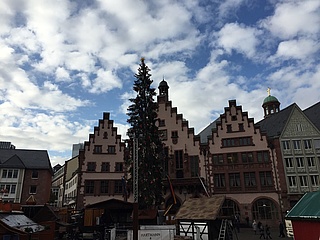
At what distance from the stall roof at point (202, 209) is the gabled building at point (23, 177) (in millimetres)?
37807

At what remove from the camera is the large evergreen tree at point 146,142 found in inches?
1289

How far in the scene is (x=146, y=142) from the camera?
35.1m

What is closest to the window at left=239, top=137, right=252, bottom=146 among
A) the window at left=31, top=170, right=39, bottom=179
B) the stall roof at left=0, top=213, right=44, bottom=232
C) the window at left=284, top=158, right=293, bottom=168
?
the window at left=284, top=158, right=293, bottom=168

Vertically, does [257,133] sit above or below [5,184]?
above

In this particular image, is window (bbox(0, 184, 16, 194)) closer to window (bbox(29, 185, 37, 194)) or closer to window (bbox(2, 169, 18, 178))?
window (bbox(2, 169, 18, 178))

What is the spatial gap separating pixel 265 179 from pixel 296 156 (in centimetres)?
563

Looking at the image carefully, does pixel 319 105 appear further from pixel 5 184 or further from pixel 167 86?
pixel 5 184

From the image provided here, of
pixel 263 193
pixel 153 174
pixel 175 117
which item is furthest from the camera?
pixel 175 117

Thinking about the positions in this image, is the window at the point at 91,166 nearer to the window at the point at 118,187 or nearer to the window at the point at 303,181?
the window at the point at 118,187

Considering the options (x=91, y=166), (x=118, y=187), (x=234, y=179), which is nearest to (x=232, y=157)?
(x=234, y=179)

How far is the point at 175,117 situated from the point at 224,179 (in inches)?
494

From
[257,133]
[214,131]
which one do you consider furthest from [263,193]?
[214,131]

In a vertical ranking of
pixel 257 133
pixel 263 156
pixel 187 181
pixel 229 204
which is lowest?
pixel 229 204

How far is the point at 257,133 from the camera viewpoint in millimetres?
40312
